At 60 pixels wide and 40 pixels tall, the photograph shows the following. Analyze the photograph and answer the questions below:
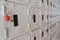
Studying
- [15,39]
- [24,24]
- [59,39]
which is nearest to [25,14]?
[24,24]

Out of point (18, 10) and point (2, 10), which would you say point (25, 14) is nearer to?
point (18, 10)

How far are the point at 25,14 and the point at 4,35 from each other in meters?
0.41

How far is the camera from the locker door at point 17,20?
78 cm

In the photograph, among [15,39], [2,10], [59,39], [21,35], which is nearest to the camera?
[2,10]

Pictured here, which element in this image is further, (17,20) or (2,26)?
(17,20)

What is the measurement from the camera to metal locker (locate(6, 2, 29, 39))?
0.77 meters

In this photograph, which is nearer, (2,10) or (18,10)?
(2,10)

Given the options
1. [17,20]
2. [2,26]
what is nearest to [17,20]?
[17,20]

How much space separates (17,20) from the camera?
0.89 m

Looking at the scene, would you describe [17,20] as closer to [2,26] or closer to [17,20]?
[17,20]

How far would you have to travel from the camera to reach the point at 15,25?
0.85m

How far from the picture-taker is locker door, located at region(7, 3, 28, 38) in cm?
78

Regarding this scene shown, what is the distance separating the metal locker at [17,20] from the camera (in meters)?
0.77

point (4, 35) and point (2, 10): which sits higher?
point (2, 10)
